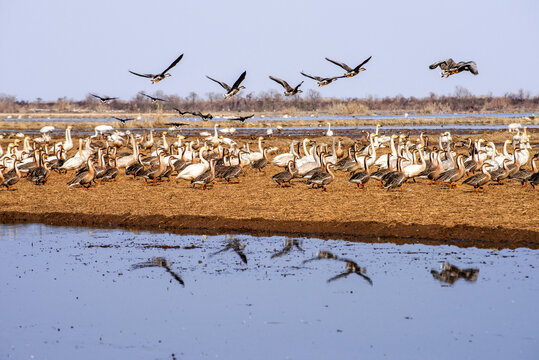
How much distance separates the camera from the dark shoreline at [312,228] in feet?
45.5

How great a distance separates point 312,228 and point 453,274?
13.8 feet

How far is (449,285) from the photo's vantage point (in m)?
11.1

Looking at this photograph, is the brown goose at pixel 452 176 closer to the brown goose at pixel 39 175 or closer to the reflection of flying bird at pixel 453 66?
the reflection of flying bird at pixel 453 66

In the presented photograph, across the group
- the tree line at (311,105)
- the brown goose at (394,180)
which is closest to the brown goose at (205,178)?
the brown goose at (394,180)

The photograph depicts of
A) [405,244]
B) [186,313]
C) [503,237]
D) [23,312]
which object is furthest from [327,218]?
[23,312]

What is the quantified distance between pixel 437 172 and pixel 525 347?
1292cm

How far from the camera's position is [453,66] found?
1800 cm

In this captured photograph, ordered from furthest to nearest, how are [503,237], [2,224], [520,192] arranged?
[520,192]
[2,224]
[503,237]

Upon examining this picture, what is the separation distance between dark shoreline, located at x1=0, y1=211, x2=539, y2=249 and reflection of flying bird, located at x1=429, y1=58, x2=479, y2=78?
4.68m

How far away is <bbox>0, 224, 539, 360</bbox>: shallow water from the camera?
8688 millimetres

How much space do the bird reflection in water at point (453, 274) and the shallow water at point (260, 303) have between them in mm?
121

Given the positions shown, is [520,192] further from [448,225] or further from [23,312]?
[23,312]

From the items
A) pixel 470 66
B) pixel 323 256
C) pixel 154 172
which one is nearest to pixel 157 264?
pixel 323 256

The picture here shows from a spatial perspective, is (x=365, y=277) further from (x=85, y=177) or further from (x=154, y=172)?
(x=85, y=177)
